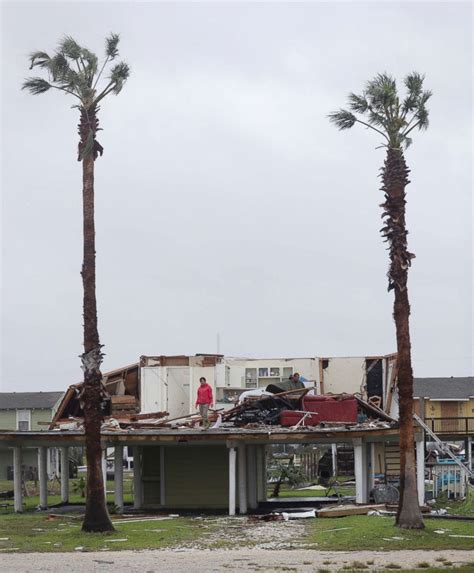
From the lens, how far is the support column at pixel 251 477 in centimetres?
3628

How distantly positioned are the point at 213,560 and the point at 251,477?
1634 centimetres

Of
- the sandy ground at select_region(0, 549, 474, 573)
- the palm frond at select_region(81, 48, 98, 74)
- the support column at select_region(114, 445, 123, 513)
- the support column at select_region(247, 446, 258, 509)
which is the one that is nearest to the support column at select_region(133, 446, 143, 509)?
the support column at select_region(114, 445, 123, 513)

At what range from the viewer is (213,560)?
20391 millimetres

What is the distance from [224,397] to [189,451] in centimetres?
702

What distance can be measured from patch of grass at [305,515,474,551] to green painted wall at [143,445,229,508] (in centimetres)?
885

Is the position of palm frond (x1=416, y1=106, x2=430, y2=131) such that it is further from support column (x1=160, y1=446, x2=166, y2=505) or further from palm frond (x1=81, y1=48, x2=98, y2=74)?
support column (x1=160, y1=446, x2=166, y2=505)

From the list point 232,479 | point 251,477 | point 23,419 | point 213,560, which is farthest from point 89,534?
point 23,419

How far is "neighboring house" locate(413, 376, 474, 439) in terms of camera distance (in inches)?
1917

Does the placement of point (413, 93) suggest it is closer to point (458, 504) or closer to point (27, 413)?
point (458, 504)

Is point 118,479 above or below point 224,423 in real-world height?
below

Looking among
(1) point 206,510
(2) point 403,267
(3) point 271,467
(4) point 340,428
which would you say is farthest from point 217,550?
(3) point 271,467

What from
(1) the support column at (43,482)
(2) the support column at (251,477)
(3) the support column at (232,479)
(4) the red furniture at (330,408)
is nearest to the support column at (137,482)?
(1) the support column at (43,482)

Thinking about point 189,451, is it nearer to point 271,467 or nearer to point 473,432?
point 473,432

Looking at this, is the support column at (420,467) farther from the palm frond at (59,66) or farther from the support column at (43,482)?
the palm frond at (59,66)
